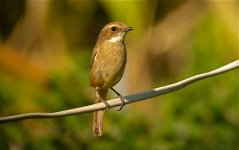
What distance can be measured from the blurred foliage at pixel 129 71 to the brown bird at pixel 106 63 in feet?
2.36

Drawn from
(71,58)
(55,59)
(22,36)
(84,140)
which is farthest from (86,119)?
(22,36)

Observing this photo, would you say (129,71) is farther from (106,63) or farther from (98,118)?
(98,118)

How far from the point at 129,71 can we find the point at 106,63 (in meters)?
2.93

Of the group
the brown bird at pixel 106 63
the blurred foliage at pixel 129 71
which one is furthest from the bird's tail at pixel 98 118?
the blurred foliage at pixel 129 71

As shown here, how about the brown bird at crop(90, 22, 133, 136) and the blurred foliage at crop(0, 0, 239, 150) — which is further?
the blurred foliage at crop(0, 0, 239, 150)

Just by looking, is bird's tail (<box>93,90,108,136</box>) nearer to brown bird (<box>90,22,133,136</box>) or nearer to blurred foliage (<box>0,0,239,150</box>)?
brown bird (<box>90,22,133,136</box>)

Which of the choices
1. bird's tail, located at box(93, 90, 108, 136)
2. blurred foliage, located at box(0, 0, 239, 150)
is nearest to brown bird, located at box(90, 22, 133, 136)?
bird's tail, located at box(93, 90, 108, 136)

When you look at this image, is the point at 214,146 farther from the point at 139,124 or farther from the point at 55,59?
the point at 55,59

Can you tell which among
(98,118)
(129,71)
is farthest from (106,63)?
(129,71)

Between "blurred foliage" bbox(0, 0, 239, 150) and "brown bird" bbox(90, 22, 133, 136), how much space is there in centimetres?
72

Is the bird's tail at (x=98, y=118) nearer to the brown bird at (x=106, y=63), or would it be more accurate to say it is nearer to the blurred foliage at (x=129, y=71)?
the brown bird at (x=106, y=63)

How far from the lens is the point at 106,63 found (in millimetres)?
6039

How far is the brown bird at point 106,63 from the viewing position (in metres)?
5.93

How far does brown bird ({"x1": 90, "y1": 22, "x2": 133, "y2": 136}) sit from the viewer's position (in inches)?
234
